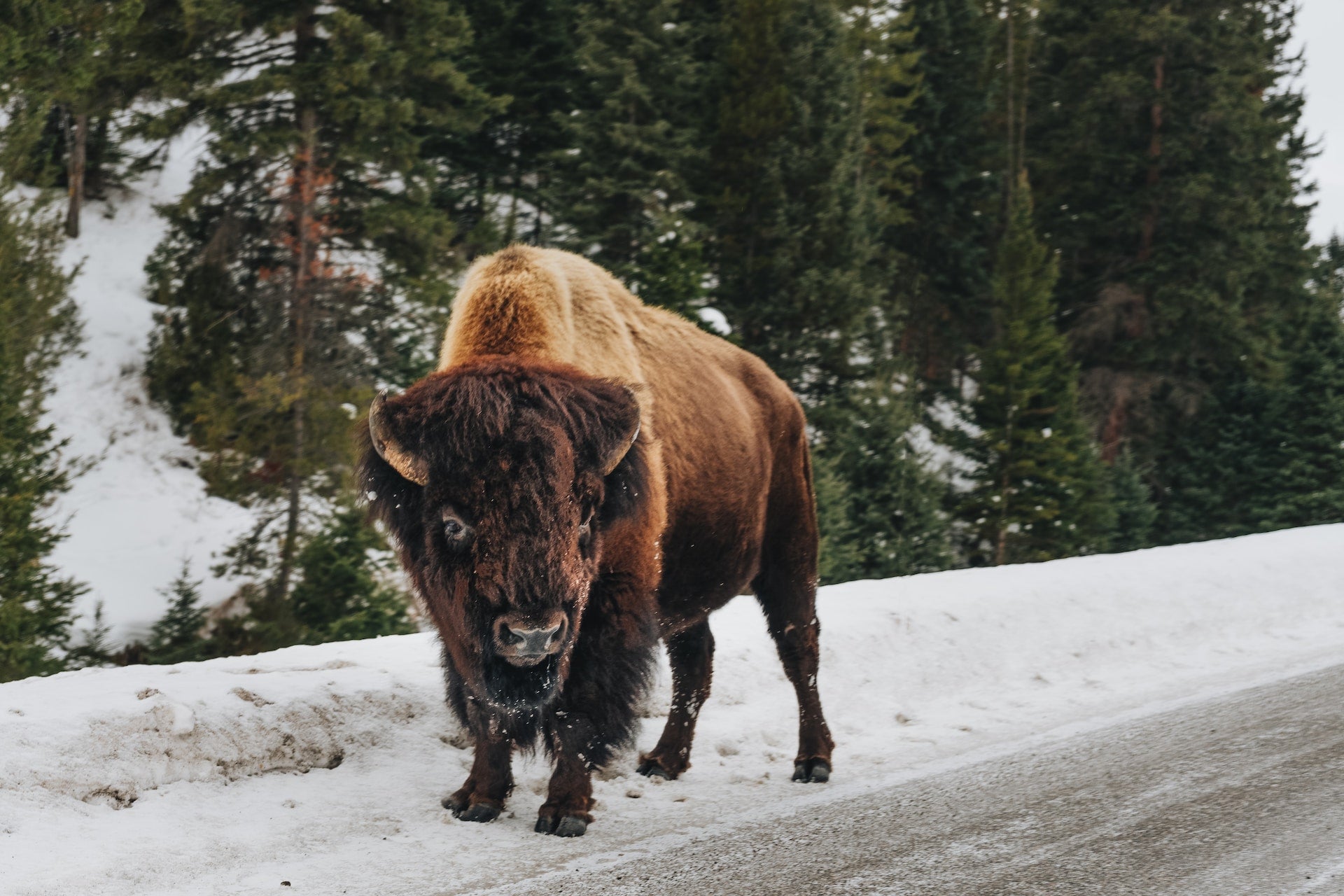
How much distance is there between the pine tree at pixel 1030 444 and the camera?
2684cm

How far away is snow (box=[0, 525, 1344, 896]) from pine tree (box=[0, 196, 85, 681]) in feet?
25.1

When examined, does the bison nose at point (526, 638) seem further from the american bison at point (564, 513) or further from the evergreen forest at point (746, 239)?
the evergreen forest at point (746, 239)

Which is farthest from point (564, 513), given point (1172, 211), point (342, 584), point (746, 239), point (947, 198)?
point (947, 198)

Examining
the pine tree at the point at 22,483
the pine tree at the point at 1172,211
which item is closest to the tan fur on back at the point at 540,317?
the pine tree at the point at 22,483

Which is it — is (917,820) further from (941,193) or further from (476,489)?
(941,193)

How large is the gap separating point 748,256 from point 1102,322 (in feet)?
40.4

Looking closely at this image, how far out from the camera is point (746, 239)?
25.8 metres

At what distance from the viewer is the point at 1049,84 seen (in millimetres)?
36531

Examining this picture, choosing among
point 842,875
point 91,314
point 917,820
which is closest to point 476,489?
point 842,875

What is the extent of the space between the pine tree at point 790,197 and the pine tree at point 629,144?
119 cm

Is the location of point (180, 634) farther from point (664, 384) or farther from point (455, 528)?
point (455, 528)

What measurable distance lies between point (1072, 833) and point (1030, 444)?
23660 mm

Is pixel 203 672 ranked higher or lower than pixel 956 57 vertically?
lower

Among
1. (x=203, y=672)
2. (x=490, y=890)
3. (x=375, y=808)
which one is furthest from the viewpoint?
(x=203, y=672)
